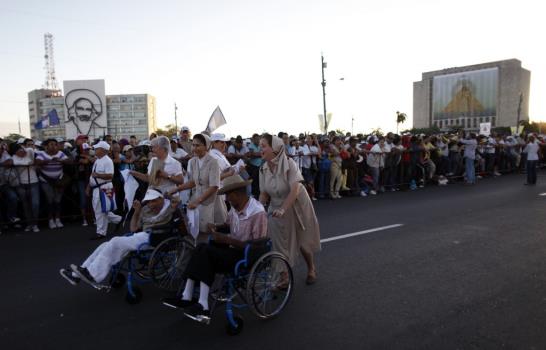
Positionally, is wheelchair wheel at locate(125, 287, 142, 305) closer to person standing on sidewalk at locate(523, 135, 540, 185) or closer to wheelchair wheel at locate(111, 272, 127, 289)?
wheelchair wheel at locate(111, 272, 127, 289)

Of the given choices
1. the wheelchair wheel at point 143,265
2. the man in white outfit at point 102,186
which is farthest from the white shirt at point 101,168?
the wheelchair wheel at point 143,265

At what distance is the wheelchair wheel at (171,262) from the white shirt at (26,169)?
19.5 ft

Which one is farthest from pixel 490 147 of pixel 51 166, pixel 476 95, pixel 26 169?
pixel 476 95

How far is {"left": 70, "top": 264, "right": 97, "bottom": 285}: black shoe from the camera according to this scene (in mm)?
4680

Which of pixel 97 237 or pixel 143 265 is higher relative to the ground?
pixel 143 265

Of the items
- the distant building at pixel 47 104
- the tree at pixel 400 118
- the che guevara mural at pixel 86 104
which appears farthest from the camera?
the tree at pixel 400 118

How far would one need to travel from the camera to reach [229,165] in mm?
6234

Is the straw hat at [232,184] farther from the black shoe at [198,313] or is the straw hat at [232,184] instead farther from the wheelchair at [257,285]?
the black shoe at [198,313]

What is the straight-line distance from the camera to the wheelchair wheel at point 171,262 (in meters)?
4.91

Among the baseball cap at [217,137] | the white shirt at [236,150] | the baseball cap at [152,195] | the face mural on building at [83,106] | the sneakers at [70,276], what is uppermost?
the face mural on building at [83,106]

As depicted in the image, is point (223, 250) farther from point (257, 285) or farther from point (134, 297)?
point (134, 297)

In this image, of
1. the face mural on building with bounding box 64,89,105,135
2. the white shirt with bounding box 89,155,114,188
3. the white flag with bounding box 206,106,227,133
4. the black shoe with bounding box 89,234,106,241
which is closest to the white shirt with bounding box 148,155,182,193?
the white shirt with bounding box 89,155,114,188

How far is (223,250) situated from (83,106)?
31102 mm

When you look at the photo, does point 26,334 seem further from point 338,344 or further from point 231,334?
point 338,344
